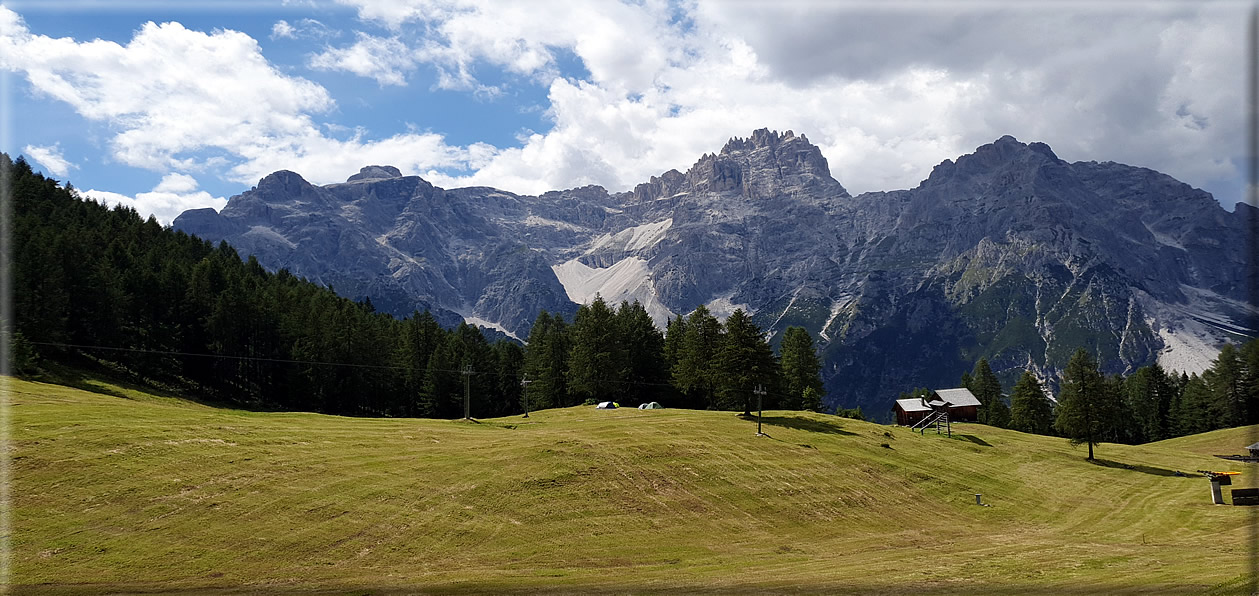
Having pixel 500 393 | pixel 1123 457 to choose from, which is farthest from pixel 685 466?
pixel 500 393

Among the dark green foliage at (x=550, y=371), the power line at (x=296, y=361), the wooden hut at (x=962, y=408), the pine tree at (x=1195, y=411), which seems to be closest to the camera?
the power line at (x=296, y=361)

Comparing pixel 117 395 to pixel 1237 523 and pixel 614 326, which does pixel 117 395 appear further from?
pixel 1237 523

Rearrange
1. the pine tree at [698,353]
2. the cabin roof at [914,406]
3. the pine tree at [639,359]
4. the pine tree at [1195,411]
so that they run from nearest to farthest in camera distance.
Result: 1. the pine tree at [698,353]
2. the pine tree at [639,359]
3. the cabin roof at [914,406]
4. the pine tree at [1195,411]

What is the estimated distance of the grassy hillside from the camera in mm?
33188

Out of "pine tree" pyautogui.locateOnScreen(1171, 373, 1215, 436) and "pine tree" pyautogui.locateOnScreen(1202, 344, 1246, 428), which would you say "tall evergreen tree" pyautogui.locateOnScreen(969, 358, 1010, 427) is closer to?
"pine tree" pyautogui.locateOnScreen(1171, 373, 1215, 436)

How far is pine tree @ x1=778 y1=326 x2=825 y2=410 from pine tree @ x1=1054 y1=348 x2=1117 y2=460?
38.2 metres

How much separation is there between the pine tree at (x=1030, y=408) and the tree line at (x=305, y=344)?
41.2 m

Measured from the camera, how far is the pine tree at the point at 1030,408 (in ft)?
A: 426

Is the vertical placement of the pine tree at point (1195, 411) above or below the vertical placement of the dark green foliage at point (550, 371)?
below

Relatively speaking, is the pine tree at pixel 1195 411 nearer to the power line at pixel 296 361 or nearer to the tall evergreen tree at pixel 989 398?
the tall evergreen tree at pixel 989 398

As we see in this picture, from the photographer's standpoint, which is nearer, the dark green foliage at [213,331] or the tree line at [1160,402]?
the dark green foliage at [213,331]

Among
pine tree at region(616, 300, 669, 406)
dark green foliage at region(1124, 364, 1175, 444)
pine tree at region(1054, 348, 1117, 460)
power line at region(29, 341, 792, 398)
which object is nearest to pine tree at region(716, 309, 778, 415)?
power line at region(29, 341, 792, 398)

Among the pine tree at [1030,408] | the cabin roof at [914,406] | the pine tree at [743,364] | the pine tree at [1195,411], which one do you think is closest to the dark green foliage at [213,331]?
the pine tree at [743,364]

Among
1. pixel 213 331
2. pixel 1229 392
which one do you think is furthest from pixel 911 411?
pixel 213 331
